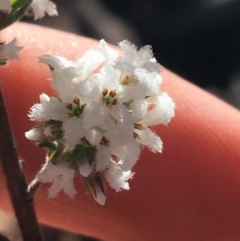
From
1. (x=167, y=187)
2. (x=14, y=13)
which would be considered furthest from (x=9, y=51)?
(x=167, y=187)

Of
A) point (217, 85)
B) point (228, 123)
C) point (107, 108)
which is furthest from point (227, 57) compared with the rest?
point (107, 108)

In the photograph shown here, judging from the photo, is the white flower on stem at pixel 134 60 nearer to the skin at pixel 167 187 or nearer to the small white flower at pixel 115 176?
the small white flower at pixel 115 176

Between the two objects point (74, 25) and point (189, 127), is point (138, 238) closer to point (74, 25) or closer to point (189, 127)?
point (189, 127)

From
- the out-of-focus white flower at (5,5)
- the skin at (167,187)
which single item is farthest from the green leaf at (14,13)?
the skin at (167,187)

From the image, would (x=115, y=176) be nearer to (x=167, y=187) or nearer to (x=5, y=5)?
(x=5, y=5)

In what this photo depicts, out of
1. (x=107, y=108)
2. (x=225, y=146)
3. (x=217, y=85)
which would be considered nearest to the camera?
(x=107, y=108)

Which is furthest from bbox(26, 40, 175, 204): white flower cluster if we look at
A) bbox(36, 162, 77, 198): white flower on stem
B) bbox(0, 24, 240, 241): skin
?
bbox(0, 24, 240, 241): skin

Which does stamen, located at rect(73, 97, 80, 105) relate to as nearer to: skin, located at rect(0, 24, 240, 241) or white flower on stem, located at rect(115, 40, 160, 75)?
white flower on stem, located at rect(115, 40, 160, 75)
